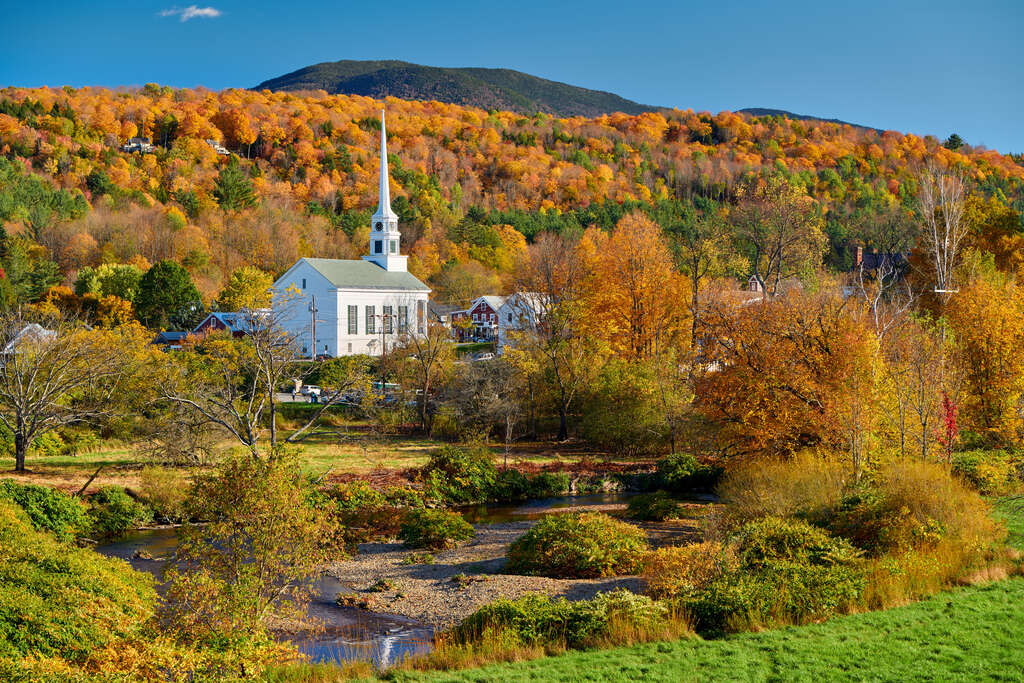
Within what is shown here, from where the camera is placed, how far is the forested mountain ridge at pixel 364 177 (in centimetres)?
8894

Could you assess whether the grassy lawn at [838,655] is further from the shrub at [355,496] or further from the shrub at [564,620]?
the shrub at [355,496]

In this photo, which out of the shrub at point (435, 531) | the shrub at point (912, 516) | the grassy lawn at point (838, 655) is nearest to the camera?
the grassy lawn at point (838, 655)

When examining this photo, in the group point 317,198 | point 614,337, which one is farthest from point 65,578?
point 317,198

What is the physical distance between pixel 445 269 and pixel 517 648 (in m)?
83.0

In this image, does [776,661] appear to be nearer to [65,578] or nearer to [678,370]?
[65,578]

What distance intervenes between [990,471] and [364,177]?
10593cm

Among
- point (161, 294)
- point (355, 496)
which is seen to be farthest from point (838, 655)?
point (161, 294)

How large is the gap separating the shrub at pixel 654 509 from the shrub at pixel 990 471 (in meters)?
8.41

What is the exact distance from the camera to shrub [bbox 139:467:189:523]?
2639 cm

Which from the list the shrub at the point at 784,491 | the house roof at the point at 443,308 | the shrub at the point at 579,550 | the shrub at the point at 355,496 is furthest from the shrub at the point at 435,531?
the house roof at the point at 443,308

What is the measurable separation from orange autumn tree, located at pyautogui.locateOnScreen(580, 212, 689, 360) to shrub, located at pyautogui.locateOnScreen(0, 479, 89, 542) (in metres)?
27.6

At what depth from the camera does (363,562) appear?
22.3 m

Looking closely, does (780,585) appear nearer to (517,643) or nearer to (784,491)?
(517,643)

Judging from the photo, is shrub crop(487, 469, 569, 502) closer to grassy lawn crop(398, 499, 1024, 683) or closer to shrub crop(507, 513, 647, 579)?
shrub crop(507, 513, 647, 579)
